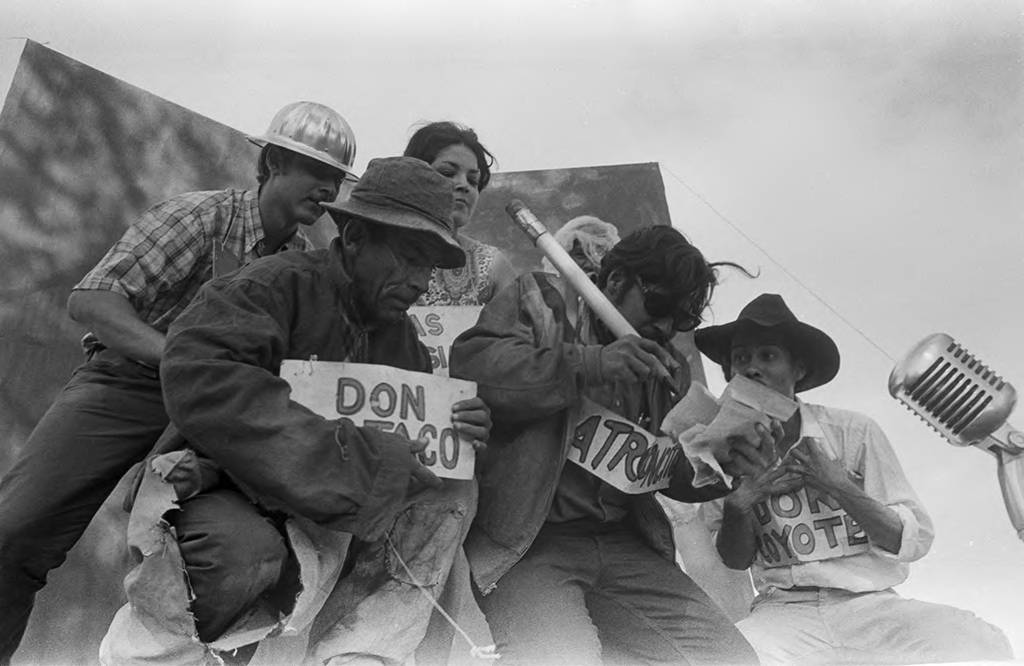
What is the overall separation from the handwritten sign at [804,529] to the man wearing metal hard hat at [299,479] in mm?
986

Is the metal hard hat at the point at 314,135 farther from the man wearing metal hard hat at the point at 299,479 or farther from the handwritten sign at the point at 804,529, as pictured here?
the handwritten sign at the point at 804,529

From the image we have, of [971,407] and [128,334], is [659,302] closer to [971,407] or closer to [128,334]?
[971,407]

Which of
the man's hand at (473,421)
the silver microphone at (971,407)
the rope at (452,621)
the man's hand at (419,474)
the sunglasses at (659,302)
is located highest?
the silver microphone at (971,407)

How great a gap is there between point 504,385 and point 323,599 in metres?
0.69

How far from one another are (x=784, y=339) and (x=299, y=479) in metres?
1.68

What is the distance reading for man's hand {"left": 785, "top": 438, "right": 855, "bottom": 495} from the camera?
3.16 meters

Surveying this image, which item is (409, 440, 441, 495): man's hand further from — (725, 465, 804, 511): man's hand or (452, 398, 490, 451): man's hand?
(725, 465, 804, 511): man's hand

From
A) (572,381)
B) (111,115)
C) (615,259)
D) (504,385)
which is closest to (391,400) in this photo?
(504,385)

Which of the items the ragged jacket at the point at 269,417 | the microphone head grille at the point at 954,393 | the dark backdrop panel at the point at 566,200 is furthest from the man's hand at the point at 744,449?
the dark backdrop panel at the point at 566,200

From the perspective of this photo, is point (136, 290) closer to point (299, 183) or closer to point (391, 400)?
point (299, 183)

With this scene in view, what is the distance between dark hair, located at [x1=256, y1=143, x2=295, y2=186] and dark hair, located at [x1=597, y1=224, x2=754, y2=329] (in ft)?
3.23

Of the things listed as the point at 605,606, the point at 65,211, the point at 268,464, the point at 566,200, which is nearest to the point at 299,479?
the point at 268,464

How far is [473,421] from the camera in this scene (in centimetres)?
271

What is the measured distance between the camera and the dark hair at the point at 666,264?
3170 millimetres
